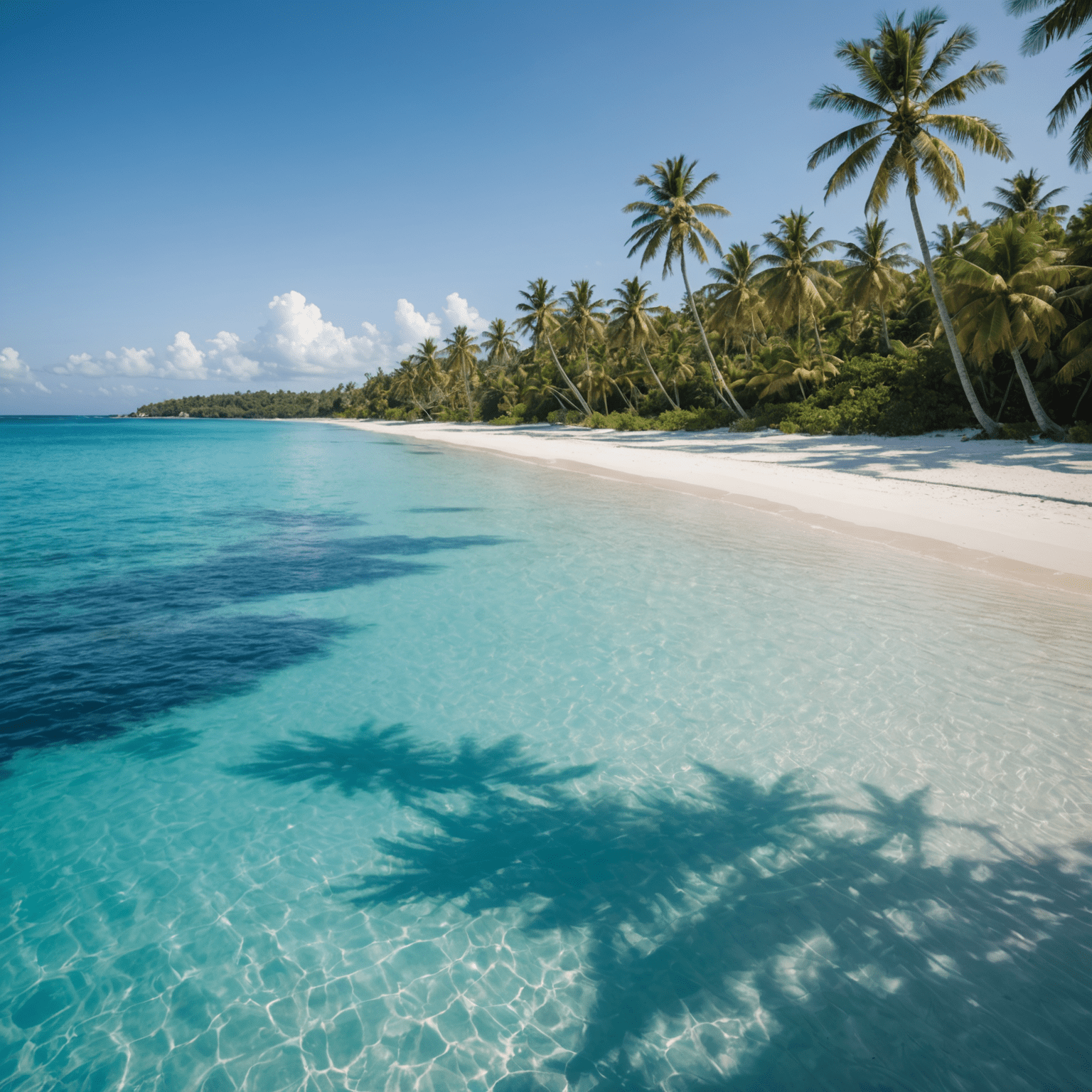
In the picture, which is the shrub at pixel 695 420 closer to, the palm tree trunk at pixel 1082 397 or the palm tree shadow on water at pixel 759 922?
the palm tree trunk at pixel 1082 397

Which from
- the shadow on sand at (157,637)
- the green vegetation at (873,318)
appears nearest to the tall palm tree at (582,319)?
the green vegetation at (873,318)

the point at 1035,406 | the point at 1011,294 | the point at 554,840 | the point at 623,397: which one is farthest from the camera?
the point at 623,397

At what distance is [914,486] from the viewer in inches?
689

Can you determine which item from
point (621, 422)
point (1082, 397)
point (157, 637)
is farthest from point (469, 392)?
point (157, 637)

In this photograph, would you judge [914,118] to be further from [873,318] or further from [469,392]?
[469,392]

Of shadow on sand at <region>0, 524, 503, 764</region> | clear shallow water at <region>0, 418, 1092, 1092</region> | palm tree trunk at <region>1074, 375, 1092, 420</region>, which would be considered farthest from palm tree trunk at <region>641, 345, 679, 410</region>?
clear shallow water at <region>0, 418, 1092, 1092</region>

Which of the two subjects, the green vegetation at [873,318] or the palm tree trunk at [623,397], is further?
the palm tree trunk at [623,397]

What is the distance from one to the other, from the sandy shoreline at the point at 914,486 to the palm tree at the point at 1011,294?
10.9ft

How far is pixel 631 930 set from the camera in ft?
13.0

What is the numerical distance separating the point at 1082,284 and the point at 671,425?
2192 cm

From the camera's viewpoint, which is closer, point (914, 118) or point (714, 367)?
point (914, 118)

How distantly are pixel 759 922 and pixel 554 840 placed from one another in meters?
1.53

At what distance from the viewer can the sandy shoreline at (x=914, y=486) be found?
11523 mm

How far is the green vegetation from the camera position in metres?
21.5
